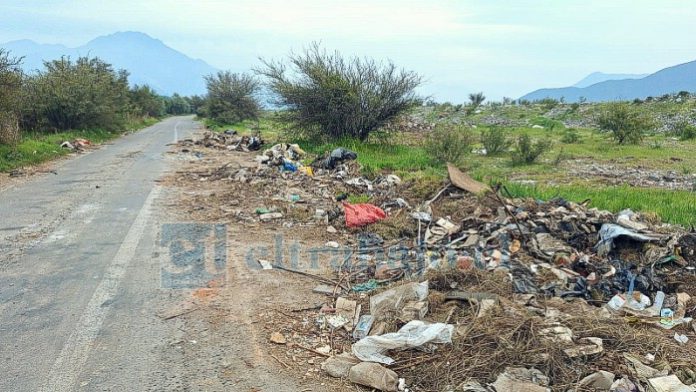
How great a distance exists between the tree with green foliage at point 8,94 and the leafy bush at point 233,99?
72.9 ft

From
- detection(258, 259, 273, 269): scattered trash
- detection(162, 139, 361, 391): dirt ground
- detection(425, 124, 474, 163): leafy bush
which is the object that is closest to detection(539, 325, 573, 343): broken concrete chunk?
detection(162, 139, 361, 391): dirt ground

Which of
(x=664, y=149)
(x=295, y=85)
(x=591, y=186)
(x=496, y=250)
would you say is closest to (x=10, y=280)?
(x=496, y=250)

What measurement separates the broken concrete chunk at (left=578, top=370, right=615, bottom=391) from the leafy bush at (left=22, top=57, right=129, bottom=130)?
2337cm

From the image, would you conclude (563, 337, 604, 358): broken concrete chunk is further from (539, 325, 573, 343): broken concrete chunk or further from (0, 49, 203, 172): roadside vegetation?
(0, 49, 203, 172): roadside vegetation

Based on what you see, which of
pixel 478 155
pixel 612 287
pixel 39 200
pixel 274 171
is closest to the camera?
pixel 612 287

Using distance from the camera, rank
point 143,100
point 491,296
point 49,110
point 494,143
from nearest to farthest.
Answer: point 491,296, point 494,143, point 49,110, point 143,100

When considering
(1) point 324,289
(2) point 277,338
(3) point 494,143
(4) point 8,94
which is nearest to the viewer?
(2) point 277,338

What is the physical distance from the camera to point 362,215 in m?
7.40

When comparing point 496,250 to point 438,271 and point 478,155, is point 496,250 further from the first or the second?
point 478,155

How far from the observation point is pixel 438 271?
195 inches

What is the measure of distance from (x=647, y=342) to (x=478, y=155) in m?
14.3

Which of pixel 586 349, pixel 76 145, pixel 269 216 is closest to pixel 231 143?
pixel 76 145

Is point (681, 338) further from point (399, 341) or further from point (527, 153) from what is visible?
point (527, 153)

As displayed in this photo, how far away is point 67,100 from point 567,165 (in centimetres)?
2099
